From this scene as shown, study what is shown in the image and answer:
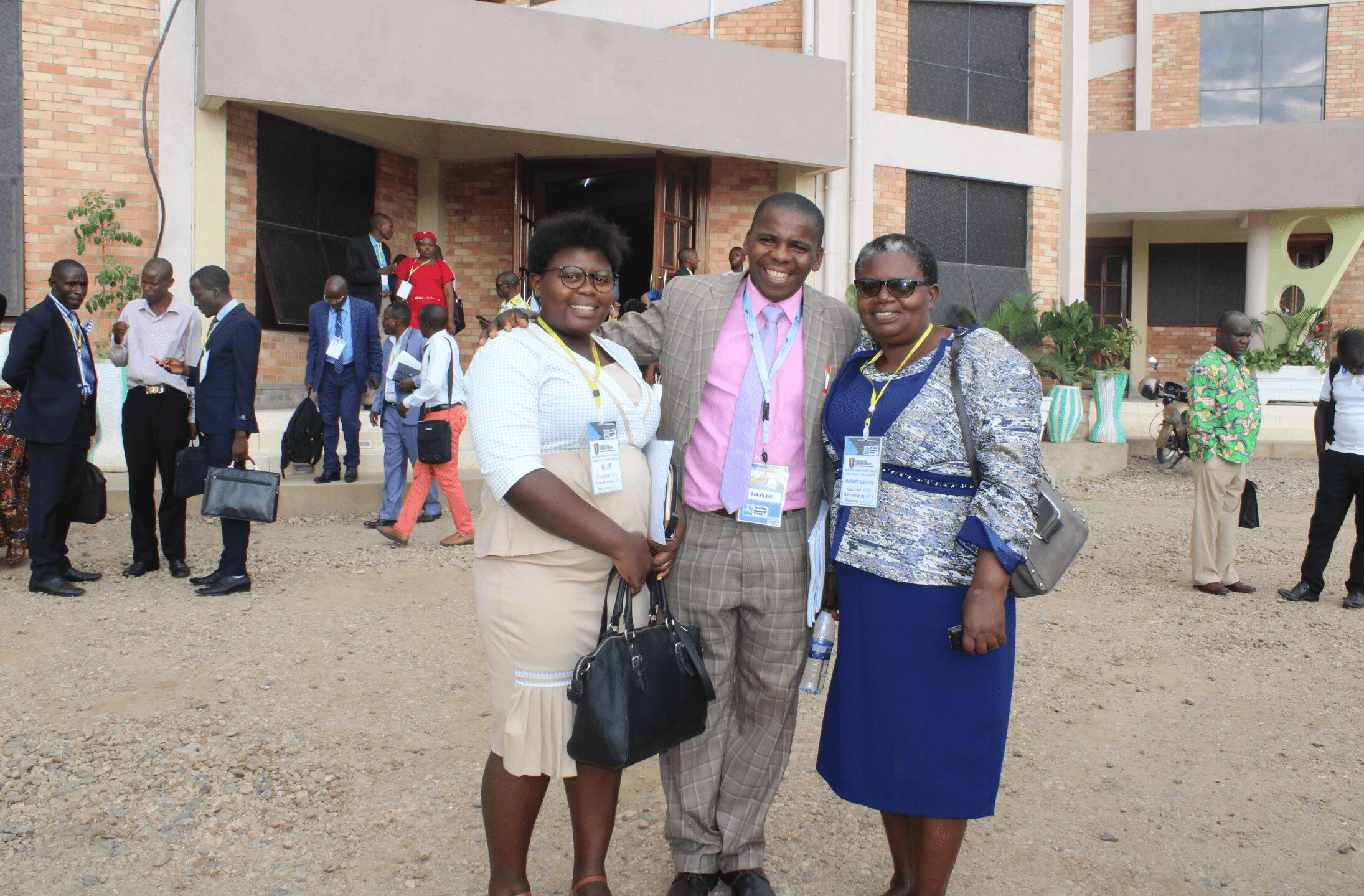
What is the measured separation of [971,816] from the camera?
2623mm

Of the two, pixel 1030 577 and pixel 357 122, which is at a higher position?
pixel 357 122

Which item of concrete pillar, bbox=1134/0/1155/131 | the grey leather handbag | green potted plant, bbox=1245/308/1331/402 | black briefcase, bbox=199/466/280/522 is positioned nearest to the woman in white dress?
the grey leather handbag

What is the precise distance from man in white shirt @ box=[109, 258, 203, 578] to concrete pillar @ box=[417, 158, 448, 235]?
7.36 metres

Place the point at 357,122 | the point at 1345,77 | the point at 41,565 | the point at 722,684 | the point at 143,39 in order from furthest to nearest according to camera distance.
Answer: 1. the point at 1345,77
2. the point at 357,122
3. the point at 143,39
4. the point at 41,565
5. the point at 722,684

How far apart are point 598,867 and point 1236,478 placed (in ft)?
19.3

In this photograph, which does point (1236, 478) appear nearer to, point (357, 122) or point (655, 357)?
point (655, 357)

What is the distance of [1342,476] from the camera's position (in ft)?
22.5

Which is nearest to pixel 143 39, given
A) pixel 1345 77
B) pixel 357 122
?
pixel 357 122

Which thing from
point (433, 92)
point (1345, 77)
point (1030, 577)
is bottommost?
point (1030, 577)

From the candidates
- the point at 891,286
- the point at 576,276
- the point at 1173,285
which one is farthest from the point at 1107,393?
the point at 576,276

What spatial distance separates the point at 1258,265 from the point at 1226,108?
3.52 meters

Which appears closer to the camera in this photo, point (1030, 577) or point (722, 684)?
point (1030, 577)

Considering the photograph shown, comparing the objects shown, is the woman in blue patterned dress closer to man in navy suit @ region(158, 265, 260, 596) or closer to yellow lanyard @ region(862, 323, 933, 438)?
yellow lanyard @ region(862, 323, 933, 438)

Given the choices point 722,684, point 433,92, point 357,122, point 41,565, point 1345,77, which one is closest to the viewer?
point 722,684
